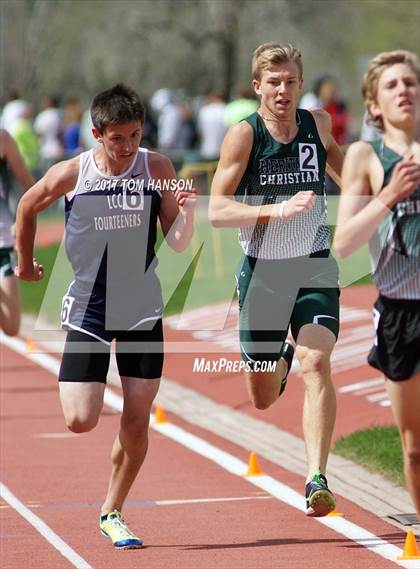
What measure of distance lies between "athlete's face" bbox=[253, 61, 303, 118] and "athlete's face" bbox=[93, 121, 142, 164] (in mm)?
780

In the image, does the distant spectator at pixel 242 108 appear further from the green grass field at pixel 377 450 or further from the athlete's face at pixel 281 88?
the athlete's face at pixel 281 88

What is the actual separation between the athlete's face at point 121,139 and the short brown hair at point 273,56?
2.59 ft

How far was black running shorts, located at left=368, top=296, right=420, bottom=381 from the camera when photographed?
6684 mm

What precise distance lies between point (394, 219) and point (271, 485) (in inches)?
179

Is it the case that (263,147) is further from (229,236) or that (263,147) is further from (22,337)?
(229,236)

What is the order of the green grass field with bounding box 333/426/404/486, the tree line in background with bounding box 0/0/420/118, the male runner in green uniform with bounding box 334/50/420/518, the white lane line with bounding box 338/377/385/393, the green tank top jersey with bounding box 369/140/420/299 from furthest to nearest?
the tree line in background with bounding box 0/0/420/118 < the white lane line with bounding box 338/377/385/393 < the green grass field with bounding box 333/426/404/486 < the green tank top jersey with bounding box 369/140/420/299 < the male runner in green uniform with bounding box 334/50/420/518

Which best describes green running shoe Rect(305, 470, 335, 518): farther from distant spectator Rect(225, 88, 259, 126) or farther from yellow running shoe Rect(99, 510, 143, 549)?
distant spectator Rect(225, 88, 259, 126)

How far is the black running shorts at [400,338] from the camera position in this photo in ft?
21.9

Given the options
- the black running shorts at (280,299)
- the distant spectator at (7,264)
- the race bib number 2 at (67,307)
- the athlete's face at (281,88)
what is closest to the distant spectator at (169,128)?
the distant spectator at (7,264)

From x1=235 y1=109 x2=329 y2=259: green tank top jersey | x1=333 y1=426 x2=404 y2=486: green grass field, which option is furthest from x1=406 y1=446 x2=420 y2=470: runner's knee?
x1=333 y1=426 x2=404 y2=486: green grass field

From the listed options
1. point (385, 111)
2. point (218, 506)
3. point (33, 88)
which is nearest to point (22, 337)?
point (218, 506)

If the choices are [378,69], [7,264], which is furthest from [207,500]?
[378,69]

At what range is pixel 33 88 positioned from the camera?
58094 millimetres

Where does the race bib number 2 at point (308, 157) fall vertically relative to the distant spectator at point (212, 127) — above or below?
above
